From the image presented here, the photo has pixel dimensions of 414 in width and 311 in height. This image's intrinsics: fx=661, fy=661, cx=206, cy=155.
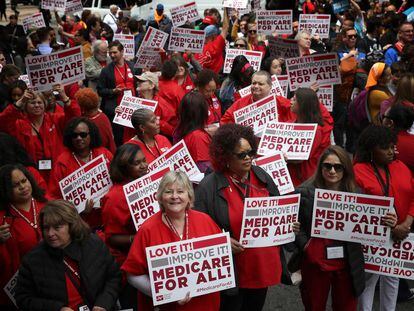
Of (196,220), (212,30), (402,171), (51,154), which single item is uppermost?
(196,220)

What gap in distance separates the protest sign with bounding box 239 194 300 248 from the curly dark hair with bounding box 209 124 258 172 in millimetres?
424

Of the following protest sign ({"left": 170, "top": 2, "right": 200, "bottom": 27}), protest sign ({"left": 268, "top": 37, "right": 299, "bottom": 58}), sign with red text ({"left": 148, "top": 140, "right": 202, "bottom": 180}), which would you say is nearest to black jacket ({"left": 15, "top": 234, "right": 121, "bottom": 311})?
sign with red text ({"left": 148, "top": 140, "right": 202, "bottom": 180})

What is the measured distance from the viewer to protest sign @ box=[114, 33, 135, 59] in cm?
1216

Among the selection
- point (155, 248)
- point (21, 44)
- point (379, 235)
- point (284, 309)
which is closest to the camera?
point (155, 248)

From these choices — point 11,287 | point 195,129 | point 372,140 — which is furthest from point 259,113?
point 11,287

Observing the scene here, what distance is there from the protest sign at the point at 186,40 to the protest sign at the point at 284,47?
58.2 inches

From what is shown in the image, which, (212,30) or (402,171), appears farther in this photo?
(212,30)

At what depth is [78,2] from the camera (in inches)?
607

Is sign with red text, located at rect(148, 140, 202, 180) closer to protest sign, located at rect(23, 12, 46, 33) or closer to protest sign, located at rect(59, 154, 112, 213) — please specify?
protest sign, located at rect(59, 154, 112, 213)

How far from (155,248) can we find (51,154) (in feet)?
10.4

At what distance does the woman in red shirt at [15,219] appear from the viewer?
4.92 meters

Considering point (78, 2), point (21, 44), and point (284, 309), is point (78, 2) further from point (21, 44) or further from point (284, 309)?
point (284, 309)

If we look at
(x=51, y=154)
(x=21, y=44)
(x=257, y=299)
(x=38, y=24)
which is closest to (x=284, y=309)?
(x=257, y=299)

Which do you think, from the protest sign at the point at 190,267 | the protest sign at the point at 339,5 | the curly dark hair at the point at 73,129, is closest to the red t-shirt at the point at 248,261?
the protest sign at the point at 190,267
